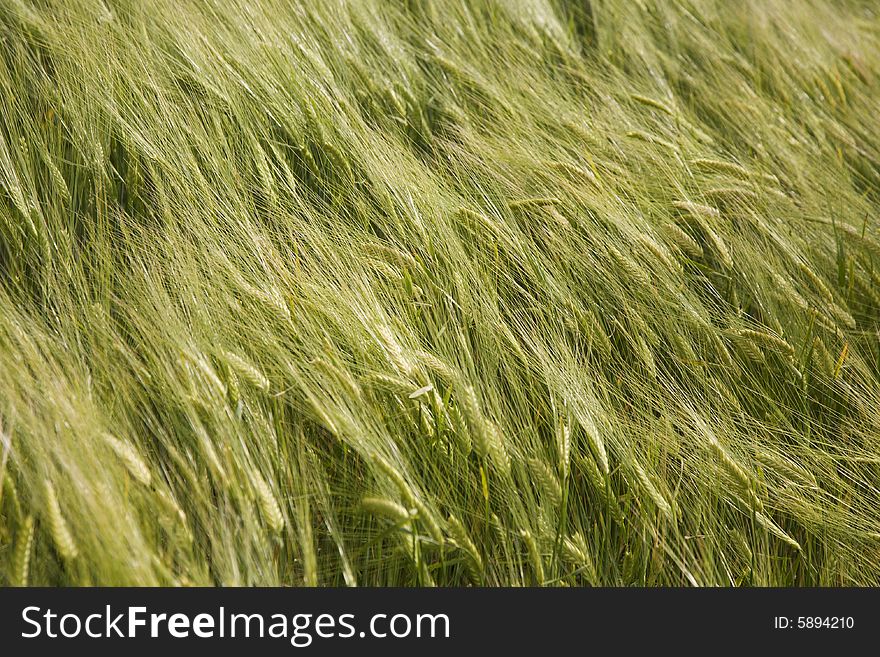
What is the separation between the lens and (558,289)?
65.1 inches

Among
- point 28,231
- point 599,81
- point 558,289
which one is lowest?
point 558,289

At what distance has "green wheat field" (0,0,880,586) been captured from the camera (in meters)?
1.22

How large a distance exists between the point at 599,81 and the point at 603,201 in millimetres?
786

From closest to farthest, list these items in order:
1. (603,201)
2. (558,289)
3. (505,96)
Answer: (558,289)
(603,201)
(505,96)

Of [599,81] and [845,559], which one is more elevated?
[599,81]

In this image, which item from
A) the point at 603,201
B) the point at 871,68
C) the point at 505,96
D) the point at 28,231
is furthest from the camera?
the point at 871,68

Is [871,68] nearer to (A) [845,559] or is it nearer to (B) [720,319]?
(B) [720,319]

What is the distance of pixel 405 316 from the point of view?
1.51 m

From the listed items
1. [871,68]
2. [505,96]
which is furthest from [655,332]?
[871,68]

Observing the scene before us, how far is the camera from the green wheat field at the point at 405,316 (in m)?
1.22

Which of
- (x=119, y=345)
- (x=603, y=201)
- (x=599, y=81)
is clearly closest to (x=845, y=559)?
(x=603, y=201)
